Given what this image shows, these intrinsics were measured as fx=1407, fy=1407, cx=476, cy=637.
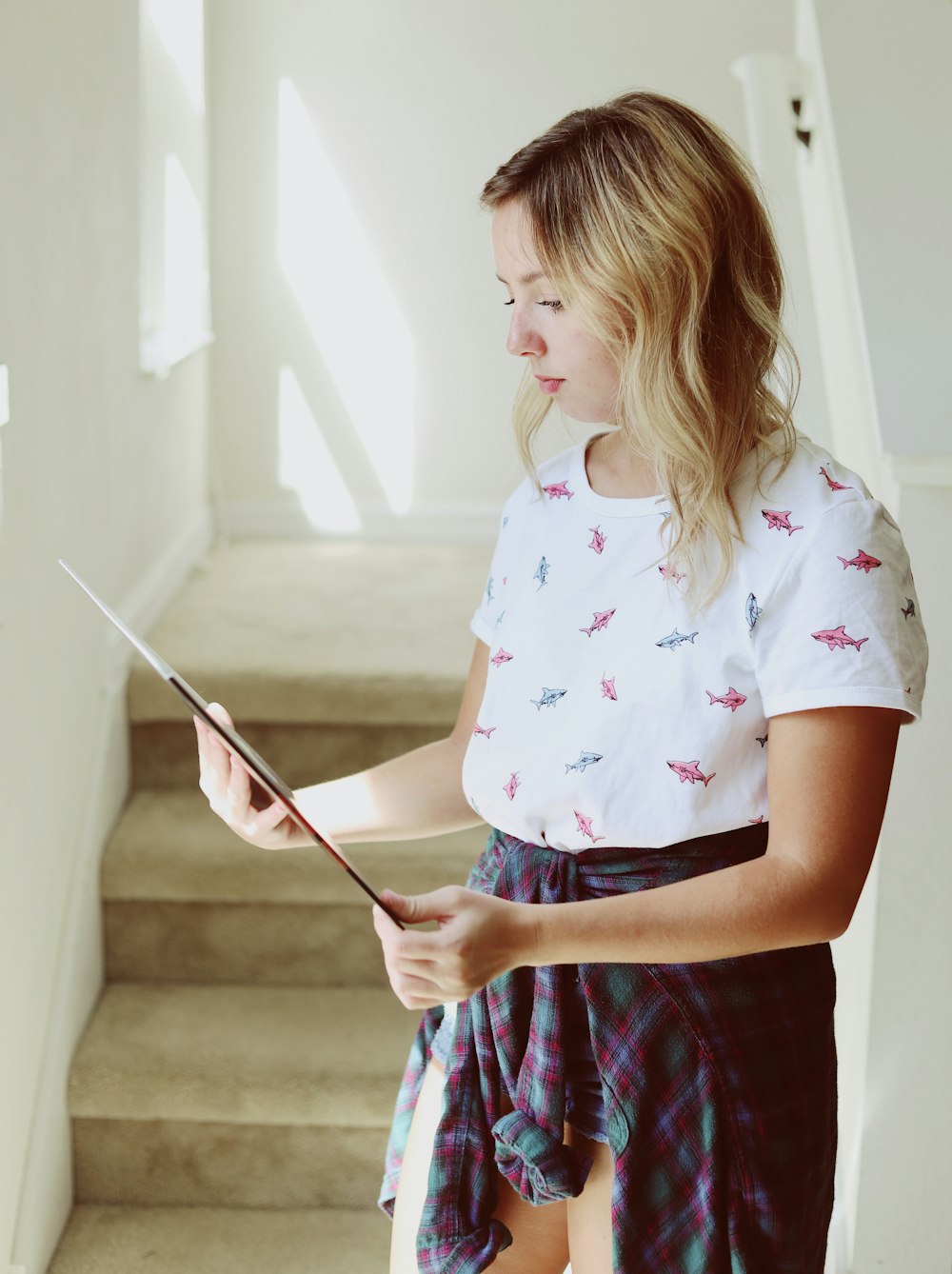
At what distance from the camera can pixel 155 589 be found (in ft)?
10.1

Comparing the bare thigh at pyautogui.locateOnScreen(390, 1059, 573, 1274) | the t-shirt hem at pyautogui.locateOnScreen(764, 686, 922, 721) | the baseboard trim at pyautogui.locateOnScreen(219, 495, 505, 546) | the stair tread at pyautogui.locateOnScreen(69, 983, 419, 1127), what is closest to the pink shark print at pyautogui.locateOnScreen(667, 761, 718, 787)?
the t-shirt hem at pyautogui.locateOnScreen(764, 686, 922, 721)

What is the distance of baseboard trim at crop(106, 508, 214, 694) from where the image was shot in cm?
255

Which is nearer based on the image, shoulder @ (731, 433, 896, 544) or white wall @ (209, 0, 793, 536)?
shoulder @ (731, 433, 896, 544)

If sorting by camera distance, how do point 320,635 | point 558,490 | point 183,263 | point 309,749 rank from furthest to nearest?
point 183,263 → point 320,635 → point 309,749 → point 558,490

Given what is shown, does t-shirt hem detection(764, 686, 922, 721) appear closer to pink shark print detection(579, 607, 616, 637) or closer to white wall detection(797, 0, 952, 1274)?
pink shark print detection(579, 607, 616, 637)

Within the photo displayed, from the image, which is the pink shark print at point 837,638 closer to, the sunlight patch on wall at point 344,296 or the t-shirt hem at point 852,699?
the t-shirt hem at point 852,699

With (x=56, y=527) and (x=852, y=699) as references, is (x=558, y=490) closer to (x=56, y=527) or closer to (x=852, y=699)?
(x=852, y=699)

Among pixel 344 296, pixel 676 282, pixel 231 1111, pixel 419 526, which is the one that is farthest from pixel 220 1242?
pixel 344 296

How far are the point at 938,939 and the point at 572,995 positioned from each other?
716 mm

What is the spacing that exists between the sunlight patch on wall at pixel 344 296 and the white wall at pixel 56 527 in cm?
119

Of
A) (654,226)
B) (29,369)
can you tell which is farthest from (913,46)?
(29,369)

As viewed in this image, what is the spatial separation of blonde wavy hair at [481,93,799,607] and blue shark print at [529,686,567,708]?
152 mm

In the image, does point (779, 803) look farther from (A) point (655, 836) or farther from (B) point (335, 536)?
(B) point (335, 536)

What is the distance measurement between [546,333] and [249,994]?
5.32 ft
